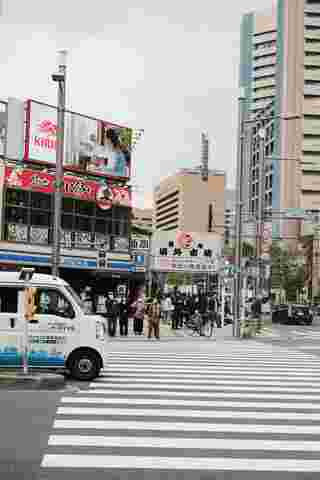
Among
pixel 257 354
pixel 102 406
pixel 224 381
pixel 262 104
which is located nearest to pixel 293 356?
pixel 257 354

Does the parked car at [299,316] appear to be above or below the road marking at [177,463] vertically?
below

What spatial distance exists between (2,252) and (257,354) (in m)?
16.5

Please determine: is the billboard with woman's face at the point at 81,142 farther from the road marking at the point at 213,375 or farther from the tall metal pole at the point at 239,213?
the road marking at the point at 213,375

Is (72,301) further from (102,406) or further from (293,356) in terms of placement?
(293,356)

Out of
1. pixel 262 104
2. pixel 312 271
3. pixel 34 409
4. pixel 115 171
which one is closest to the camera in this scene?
pixel 34 409

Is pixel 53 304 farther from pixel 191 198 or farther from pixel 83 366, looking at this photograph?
pixel 191 198

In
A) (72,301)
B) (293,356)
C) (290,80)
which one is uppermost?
(290,80)

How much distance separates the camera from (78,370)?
46.0ft

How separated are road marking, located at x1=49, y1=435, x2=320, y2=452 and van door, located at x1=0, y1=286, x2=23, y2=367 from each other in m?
5.05

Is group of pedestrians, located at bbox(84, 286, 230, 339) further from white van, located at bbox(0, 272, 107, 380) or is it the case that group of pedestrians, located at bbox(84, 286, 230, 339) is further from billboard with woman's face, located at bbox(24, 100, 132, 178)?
white van, located at bbox(0, 272, 107, 380)

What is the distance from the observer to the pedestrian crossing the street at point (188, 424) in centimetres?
761

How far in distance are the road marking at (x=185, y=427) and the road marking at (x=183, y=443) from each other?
0.56 m

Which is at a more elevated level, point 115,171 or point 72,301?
point 115,171

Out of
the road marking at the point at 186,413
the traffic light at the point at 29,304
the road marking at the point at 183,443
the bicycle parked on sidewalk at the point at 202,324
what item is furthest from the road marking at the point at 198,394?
the bicycle parked on sidewalk at the point at 202,324
